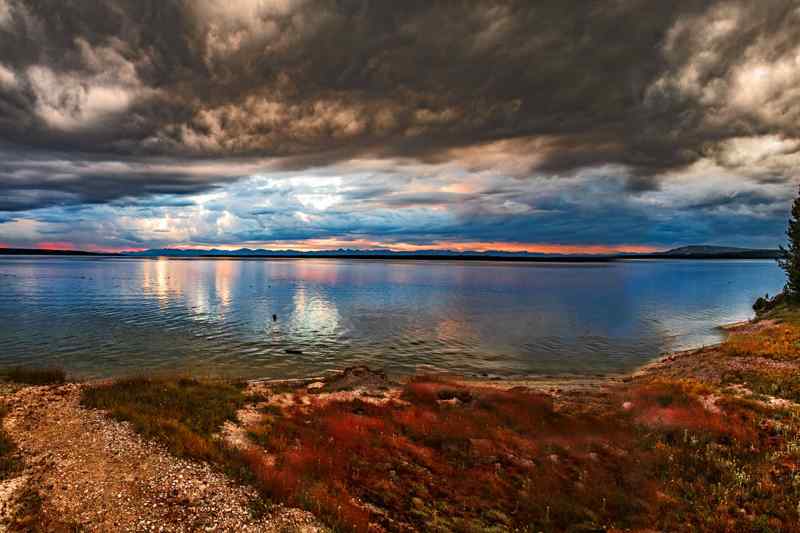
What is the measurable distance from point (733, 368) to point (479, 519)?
29.2 m

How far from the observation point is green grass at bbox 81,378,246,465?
611 inches

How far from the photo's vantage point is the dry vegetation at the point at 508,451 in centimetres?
1277

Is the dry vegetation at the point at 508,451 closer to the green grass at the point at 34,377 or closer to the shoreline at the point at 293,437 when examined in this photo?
the shoreline at the point at 293,437

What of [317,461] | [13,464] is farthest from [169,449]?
[317,461]

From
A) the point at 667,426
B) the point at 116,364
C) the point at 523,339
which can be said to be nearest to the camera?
the point at 667,426

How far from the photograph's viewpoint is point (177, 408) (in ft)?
64.2

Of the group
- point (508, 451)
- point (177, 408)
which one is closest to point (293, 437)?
point (177, 408)

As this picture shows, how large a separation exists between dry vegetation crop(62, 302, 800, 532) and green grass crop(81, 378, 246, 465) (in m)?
0.09

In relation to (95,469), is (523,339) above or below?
below

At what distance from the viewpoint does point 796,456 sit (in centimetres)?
1483

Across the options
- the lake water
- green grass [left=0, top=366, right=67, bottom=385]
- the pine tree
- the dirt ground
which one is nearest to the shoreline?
A: the dirt ground

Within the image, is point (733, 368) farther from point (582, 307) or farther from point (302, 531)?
point (582, 307)

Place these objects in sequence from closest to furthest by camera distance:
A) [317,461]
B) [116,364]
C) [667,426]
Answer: [317,461], [667,426], [116,364]

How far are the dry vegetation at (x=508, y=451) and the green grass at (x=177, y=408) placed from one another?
9 cm
